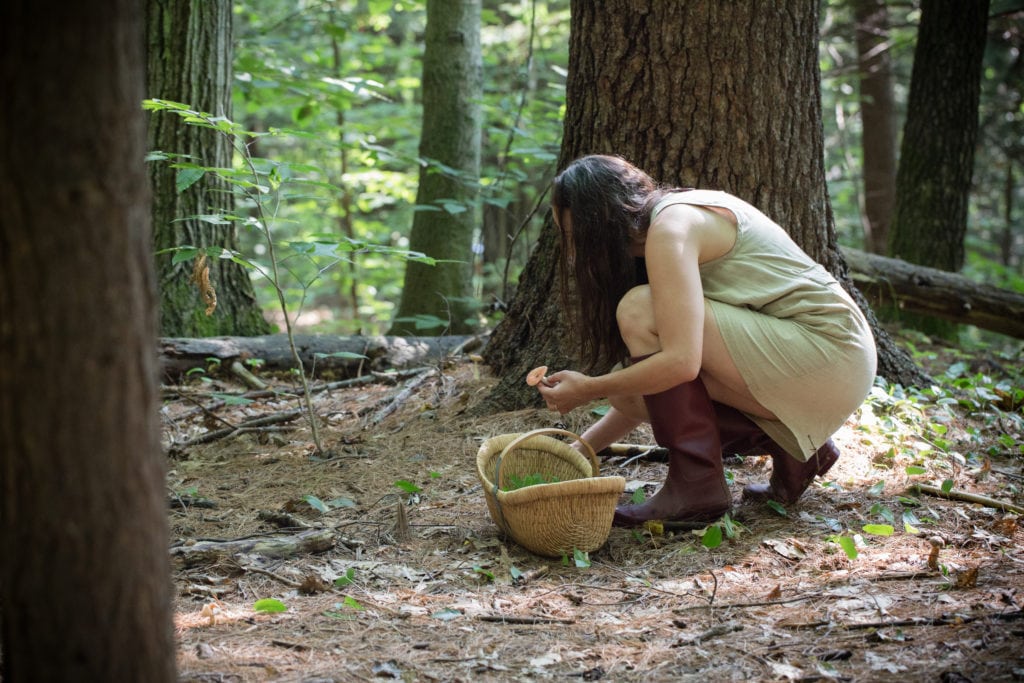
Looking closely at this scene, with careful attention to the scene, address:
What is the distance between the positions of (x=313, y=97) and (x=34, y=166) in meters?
5.66

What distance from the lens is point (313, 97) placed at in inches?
256

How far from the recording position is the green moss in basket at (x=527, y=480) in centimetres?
266

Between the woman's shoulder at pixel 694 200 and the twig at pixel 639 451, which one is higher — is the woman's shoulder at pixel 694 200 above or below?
above

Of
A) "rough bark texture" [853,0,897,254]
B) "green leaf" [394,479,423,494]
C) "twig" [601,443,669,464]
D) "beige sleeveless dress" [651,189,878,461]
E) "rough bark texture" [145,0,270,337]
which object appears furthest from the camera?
"rough bark texture" [853,0,897,254]

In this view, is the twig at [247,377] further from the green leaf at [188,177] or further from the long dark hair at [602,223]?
the long dark hair at [602,223]

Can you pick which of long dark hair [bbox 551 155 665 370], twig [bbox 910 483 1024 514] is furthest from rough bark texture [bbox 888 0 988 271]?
long dark hair [bbox 551 155 665 370]

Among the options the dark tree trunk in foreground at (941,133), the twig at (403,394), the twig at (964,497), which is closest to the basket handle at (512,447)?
the twig at (964,497)

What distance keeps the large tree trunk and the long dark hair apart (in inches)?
60.6

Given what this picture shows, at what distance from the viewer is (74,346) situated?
1209 millimetres

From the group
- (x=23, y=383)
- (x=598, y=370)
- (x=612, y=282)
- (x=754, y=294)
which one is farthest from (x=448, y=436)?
(x=23, y=383)

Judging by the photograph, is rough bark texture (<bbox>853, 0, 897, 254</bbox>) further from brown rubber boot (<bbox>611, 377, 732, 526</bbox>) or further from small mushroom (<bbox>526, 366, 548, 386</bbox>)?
small mushroom (<bbox>526, 366, 548, 386</bbox>)

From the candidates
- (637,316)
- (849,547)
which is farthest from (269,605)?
(849,547)

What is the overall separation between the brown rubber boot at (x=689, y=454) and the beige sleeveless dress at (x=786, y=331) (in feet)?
0.62

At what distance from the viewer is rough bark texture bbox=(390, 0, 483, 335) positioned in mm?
5828
